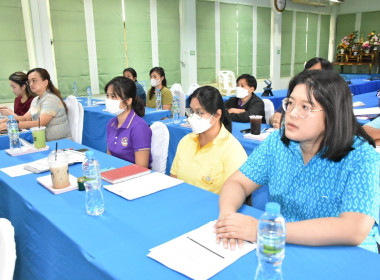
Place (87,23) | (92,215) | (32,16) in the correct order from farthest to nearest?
1. (87,23)
2. (32,16)
3. (92,215)

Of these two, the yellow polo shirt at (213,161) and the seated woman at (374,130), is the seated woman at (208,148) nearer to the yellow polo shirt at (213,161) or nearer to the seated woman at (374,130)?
the yellow polo shirt at (213,161)

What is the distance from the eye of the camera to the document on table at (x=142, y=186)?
1561mm

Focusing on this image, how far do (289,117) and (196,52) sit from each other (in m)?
6.81

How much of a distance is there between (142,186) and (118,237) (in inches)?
18.9

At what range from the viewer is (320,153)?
4.05 feet

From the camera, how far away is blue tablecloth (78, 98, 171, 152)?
13.2ft

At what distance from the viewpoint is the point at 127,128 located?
2.38 metres

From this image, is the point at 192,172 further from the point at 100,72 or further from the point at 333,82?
the point at 100,72

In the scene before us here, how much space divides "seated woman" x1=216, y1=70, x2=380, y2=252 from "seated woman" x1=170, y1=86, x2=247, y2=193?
1.20 ft

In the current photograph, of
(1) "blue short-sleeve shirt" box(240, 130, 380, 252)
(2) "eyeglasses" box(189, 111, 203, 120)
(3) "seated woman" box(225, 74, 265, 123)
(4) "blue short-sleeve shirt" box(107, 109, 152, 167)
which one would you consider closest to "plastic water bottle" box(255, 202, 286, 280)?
(1) "blue short-sleeve shirt" box(240, 130, 380, 252)

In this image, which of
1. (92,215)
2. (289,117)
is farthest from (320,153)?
(92,215)

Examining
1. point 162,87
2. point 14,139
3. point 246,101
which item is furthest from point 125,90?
point 162,87

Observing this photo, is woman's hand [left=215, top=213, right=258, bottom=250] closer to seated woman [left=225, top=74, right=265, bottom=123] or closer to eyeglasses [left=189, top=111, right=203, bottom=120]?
eyeglasses [left=189, top=111, right=203, bottom=120]

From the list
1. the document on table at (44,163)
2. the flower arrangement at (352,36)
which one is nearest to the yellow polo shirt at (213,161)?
the document on table at (44,163)
